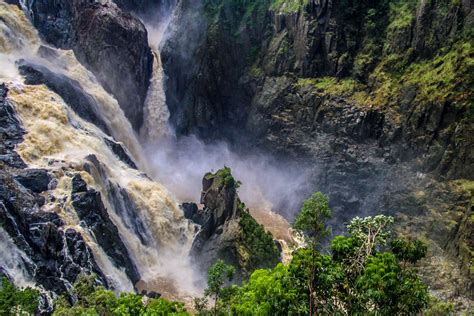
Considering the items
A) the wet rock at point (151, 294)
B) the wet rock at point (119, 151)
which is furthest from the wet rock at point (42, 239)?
the wet rock at point (119, 151)

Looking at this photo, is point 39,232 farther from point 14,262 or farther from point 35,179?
point 35,179

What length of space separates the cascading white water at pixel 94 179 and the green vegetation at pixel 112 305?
865 cm

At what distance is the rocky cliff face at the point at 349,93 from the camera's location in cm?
5135

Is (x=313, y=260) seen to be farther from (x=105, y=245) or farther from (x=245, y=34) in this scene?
(x=245, y=34)

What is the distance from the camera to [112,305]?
99.2 feet

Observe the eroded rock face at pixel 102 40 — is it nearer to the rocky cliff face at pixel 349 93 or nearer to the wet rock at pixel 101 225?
the rocky cliff face at pixel 349 93

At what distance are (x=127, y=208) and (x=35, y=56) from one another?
27.7 meters

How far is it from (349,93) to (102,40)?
124 ft

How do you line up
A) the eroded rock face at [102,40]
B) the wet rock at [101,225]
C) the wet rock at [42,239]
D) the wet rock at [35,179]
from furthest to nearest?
the eroded rock face at [102,40] → the wet rock at [101,225] → the wet rock at [35,179] → the wet rock at [42,239]

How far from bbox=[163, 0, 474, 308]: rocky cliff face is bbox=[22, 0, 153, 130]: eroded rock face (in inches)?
236

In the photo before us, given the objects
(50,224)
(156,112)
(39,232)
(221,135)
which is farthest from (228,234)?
(156,112)

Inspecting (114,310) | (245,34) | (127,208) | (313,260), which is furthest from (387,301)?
(245,34)

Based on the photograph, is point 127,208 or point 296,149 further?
point 296,149

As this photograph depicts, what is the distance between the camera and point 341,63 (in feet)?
210
